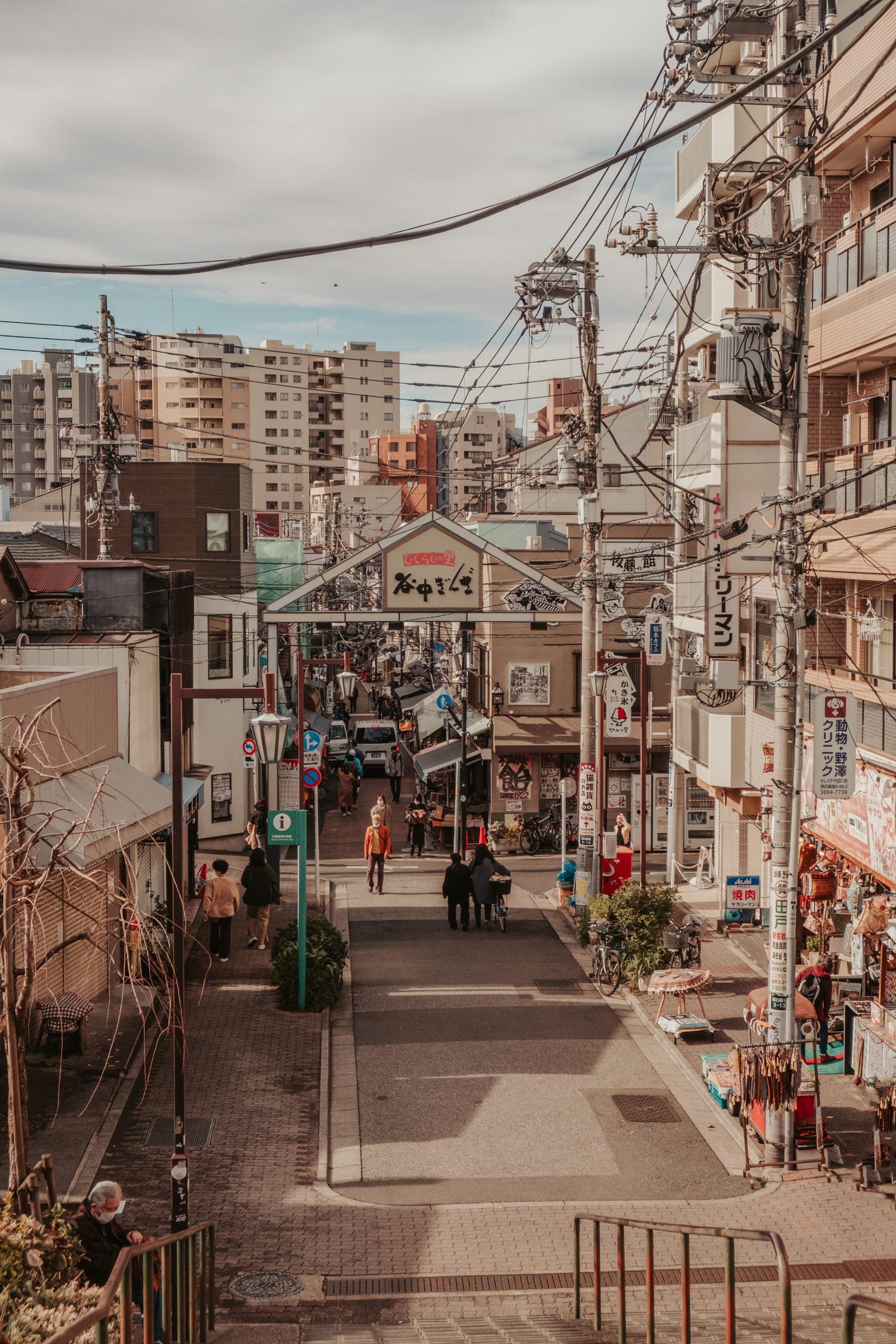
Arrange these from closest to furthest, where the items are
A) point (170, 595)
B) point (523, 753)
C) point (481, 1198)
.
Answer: point (481, 1198)
point (170, 595)
point (523, 753)

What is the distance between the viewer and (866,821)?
671 inches

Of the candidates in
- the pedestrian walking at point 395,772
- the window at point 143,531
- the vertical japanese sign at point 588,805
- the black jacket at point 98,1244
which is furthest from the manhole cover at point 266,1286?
the window at point 143,531

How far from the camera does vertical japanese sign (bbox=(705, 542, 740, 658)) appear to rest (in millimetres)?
22891

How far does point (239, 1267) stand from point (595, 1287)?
3175 millimetres

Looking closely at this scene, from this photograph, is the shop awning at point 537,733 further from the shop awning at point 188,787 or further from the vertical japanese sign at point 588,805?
the shop awning at point 188,787

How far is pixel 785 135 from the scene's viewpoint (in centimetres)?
1301

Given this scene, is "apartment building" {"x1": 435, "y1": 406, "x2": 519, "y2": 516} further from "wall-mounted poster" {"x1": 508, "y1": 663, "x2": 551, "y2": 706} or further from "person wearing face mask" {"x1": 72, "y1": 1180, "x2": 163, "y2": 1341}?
"person wearing face mask" {"x1": 72, "y1": 1180, "x2": 163, "y2": 1341}

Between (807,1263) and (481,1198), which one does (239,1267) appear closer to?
(481,1198)

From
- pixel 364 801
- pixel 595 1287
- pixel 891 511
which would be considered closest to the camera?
pixel 595 1287

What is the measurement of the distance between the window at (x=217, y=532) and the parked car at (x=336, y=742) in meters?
8.49

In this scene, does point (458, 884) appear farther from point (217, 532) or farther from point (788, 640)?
point (217, 532)

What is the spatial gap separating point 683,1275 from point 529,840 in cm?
2517

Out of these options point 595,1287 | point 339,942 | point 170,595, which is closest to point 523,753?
point 170,595

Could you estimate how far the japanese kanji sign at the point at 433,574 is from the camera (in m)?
27.7
